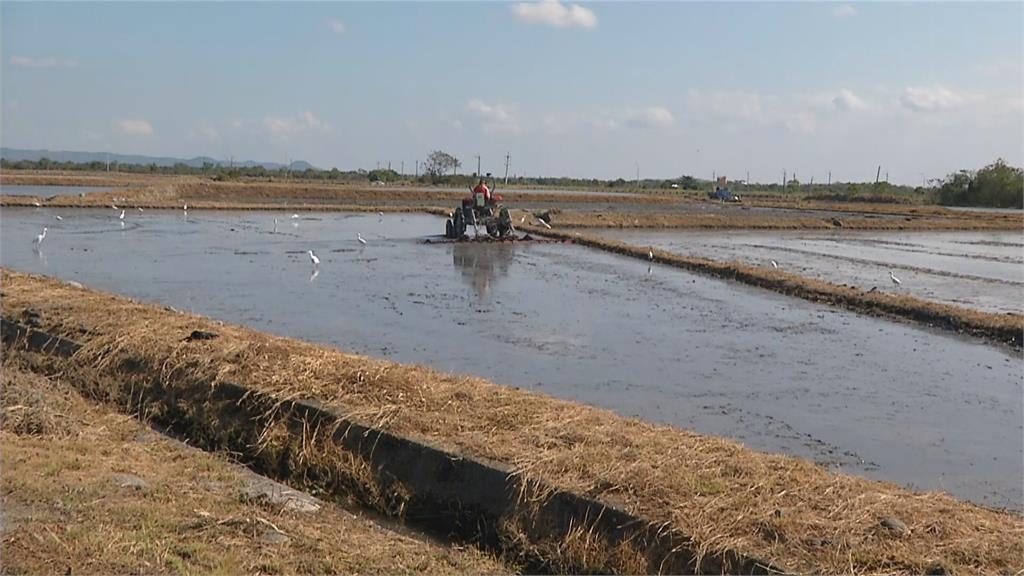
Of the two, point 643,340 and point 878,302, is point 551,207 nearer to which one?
point 878,302

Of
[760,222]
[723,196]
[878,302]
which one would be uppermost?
[723,196]

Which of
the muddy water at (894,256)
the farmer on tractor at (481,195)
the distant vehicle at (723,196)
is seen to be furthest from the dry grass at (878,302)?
the distant vehicle at (723,196)

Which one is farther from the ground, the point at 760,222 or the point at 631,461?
the point at 760,222

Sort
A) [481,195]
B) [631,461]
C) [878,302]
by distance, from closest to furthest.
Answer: [631,461], [878,302], [481,195]

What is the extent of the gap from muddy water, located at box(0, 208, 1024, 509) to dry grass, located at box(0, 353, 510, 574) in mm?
3820

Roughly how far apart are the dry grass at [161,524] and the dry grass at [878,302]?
424 inches

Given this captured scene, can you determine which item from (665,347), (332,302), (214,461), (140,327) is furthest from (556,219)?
(214,461)

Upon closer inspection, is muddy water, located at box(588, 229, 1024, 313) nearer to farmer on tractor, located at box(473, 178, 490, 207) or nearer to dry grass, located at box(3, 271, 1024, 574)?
farmer on tractor, located at box(473, 178, 490, 207)

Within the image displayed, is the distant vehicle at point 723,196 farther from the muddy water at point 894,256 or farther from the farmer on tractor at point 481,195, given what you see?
the farmer on tractor at point 481,195

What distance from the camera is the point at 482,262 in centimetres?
2112

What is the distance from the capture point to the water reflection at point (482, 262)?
17.4 meters

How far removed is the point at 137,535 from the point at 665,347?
27.1 feet

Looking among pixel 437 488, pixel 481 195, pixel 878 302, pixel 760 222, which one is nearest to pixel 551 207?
pixel 760 222

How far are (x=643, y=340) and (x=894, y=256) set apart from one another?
17938 millimetres
